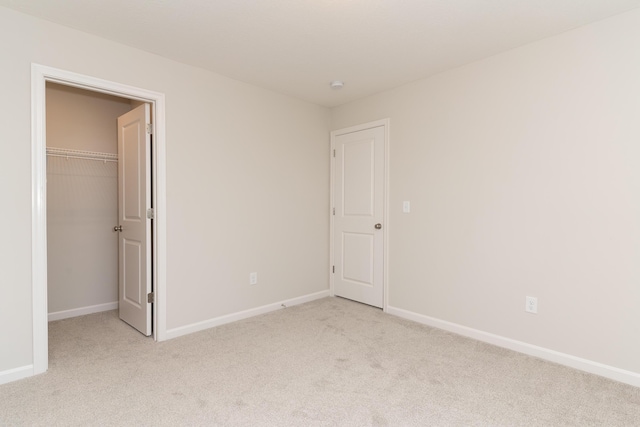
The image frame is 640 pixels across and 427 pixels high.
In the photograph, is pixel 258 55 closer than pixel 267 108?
Yes

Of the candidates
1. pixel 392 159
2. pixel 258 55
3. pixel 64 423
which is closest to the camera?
pixel 64 423

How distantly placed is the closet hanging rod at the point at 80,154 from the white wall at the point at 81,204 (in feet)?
0.20

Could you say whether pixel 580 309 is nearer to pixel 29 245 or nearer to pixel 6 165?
pixel 29 245

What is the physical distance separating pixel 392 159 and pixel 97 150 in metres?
3.13

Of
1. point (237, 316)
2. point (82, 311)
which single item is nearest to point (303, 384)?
point (237, 316)

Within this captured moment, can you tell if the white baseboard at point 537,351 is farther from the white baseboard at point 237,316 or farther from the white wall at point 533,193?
the white baseboard at point 237,316

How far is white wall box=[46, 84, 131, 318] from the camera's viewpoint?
136 inches

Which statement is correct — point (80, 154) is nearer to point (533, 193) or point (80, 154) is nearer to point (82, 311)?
point (82, 311)

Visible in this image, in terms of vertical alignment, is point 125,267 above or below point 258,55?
below

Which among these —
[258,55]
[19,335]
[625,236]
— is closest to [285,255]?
[258,55]

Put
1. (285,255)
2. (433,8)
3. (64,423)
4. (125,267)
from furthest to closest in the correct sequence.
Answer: (285,255), (125,267), (433,8), (64,423)

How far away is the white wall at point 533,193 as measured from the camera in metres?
2.29

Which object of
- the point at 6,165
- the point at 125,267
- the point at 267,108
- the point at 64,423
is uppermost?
the point at 267,108

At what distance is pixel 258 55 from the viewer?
2877 millimetres
